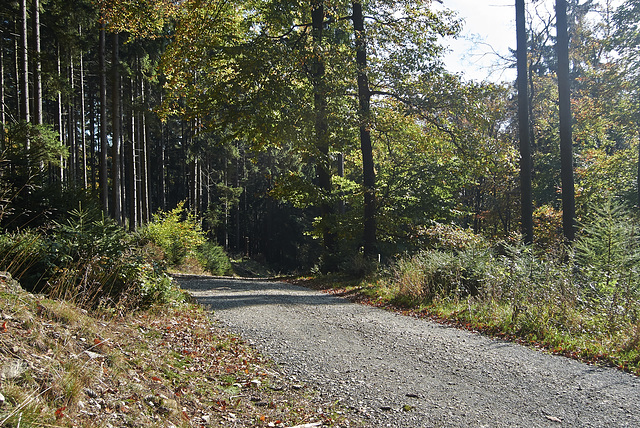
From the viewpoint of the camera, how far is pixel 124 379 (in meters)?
3.44

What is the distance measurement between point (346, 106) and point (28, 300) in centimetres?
1141

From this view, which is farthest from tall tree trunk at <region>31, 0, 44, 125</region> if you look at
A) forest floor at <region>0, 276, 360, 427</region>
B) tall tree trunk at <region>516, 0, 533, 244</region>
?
tall tree trunk at <region>516, 0, 533, 244</region>

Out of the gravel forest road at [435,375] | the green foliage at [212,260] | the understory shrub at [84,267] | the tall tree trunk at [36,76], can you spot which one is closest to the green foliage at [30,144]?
the tall tree trunk at [36,76]

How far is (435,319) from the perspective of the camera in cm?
762

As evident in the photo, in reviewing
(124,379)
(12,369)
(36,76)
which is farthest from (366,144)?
(12,369)

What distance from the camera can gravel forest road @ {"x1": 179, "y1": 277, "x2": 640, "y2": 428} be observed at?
3.60 metres

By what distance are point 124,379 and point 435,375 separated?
3000 millimetres

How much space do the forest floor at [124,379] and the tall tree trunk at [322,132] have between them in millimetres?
9738

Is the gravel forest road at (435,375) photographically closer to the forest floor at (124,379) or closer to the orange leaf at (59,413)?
the forest floor at (124,379)

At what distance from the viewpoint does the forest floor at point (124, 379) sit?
9.03 feet

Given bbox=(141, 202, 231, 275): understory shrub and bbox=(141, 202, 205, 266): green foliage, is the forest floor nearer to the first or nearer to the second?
bbox=(141, 202, 231, 275): understory shrub

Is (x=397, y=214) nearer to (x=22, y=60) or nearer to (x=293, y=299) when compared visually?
(x=293, y=299)

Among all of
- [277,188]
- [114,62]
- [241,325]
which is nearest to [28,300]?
[241,325]

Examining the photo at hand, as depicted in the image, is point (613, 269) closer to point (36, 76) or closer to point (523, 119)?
point (523, 119)
